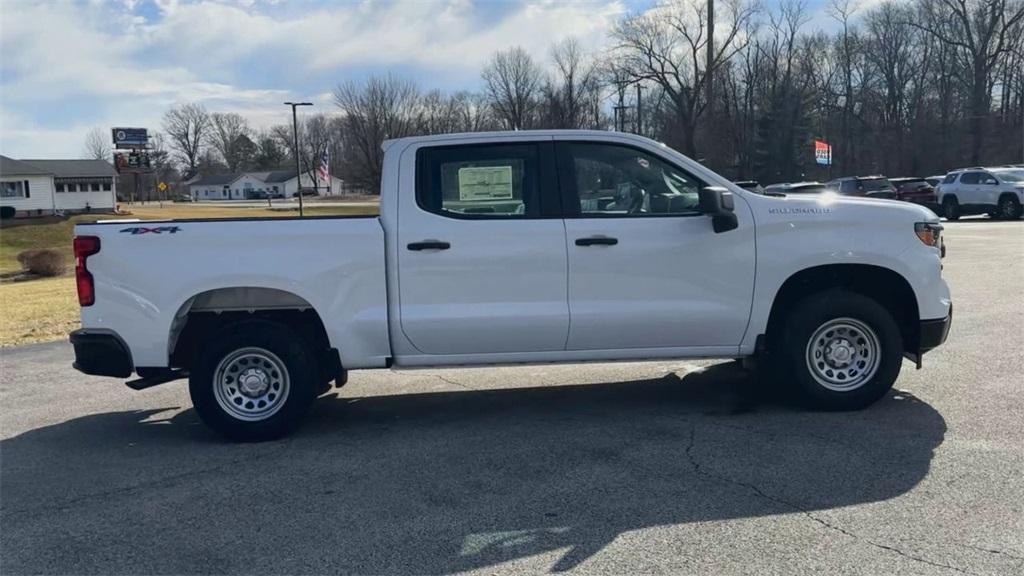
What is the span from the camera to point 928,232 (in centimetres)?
568

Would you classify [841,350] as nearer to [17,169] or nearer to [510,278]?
[510,278]

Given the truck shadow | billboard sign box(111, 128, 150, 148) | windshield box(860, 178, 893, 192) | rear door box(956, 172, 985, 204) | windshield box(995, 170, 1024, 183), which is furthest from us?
billboard sign box(111, 128, 150, 148)

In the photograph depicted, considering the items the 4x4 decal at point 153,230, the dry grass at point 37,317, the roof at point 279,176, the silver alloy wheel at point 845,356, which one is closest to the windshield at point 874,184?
the dry grass at point 37,317

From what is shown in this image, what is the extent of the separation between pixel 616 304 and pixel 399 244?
4.99ft

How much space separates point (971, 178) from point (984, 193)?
0.91 metres

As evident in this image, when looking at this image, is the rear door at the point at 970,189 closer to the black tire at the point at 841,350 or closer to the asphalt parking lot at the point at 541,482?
the asphalt parking lot at the point at 541,482

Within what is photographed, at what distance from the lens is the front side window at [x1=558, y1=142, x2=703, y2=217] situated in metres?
5.62

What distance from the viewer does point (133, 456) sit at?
5457 millimetres

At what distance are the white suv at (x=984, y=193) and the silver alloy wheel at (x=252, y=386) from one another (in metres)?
28.4

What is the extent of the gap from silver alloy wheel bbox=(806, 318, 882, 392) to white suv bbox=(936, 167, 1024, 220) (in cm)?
2574

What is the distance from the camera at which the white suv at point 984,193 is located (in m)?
27.4

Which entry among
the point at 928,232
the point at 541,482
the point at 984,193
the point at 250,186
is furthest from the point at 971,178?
the point at 250,186

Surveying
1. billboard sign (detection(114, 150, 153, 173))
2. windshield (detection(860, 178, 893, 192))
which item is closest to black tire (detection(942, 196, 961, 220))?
windshield (detection(860, 178, 893, 192))

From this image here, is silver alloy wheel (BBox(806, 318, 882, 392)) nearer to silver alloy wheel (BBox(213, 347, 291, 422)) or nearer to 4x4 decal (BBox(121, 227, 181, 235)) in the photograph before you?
silver alloy wheel (BBox(213, 347, 291, 422))
